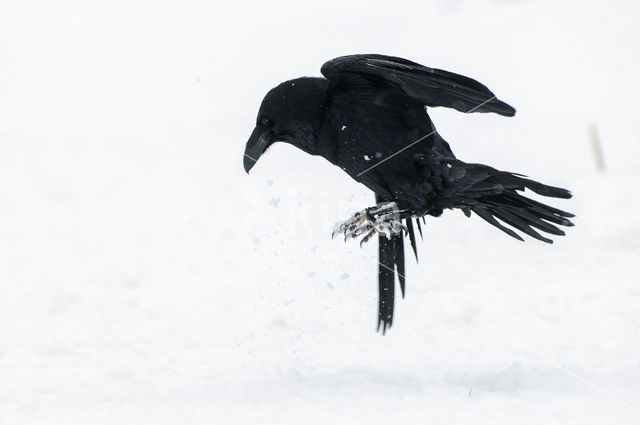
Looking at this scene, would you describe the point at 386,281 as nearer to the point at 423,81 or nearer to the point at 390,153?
the point at 390,153

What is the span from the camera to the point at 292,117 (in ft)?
11.5

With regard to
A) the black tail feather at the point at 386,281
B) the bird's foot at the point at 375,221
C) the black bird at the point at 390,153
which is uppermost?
the black bird at the point at 390,153

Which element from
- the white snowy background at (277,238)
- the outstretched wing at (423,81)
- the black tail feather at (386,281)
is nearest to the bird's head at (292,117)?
the outstretched wing at (423,81)

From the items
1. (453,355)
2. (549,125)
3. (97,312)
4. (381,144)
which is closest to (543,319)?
(453,355)

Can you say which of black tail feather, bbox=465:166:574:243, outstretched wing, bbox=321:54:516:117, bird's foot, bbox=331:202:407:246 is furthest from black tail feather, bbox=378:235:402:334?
outstretched wing, bbox=321:54:516:117

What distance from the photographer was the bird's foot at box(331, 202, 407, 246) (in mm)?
3373

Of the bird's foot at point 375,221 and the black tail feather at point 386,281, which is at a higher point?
the bird's foot at point 375,221

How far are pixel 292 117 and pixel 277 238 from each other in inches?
125

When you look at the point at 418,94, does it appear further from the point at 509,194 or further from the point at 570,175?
the point at 570,175

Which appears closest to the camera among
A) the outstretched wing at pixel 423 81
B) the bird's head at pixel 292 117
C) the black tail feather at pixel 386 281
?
the outstretched wing at pixel 423 81

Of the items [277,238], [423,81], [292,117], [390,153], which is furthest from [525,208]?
[277,238]

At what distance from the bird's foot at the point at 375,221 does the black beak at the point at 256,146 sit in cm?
48

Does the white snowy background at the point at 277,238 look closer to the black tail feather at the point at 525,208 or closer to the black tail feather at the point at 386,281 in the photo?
the black tail feather at the point at 386,281

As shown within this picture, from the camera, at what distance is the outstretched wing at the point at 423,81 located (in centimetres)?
307
